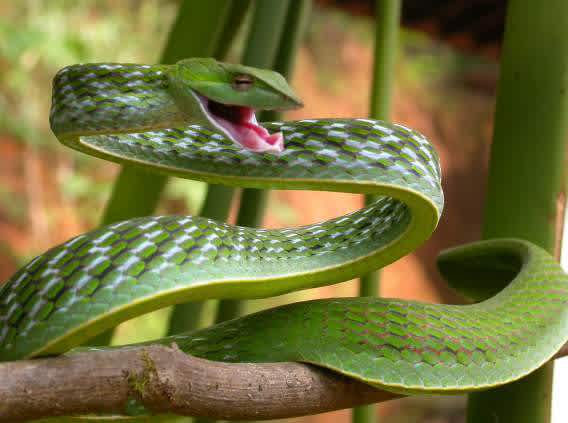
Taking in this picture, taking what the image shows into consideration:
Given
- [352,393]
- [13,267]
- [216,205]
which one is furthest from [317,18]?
[352,393]

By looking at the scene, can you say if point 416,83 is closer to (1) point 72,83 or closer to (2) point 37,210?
(2) point 37,210

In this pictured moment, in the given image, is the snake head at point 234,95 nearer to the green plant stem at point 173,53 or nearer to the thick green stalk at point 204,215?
the green plant stem at point 173,53

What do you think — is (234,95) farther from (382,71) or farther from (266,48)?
(382,71)

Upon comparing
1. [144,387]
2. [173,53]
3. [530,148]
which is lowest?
[144,387]

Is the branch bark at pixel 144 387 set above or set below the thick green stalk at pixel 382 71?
below

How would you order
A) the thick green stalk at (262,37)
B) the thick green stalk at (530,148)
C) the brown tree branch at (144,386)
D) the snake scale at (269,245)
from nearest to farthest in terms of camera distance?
1. the brown tree branch at (144,386)
2. the snake scale at (269,245)
3. the thick green stalk at (530,148)
4. the thick green stalk at (262,37)

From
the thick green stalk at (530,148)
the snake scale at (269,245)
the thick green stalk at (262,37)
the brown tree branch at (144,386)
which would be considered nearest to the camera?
the brown tree branch at (144,386)

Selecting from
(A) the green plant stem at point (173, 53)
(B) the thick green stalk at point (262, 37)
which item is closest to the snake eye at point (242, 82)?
(A) the green plant stem at point (173, 53)

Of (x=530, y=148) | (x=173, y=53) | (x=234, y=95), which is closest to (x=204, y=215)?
(x=173, y=53)
